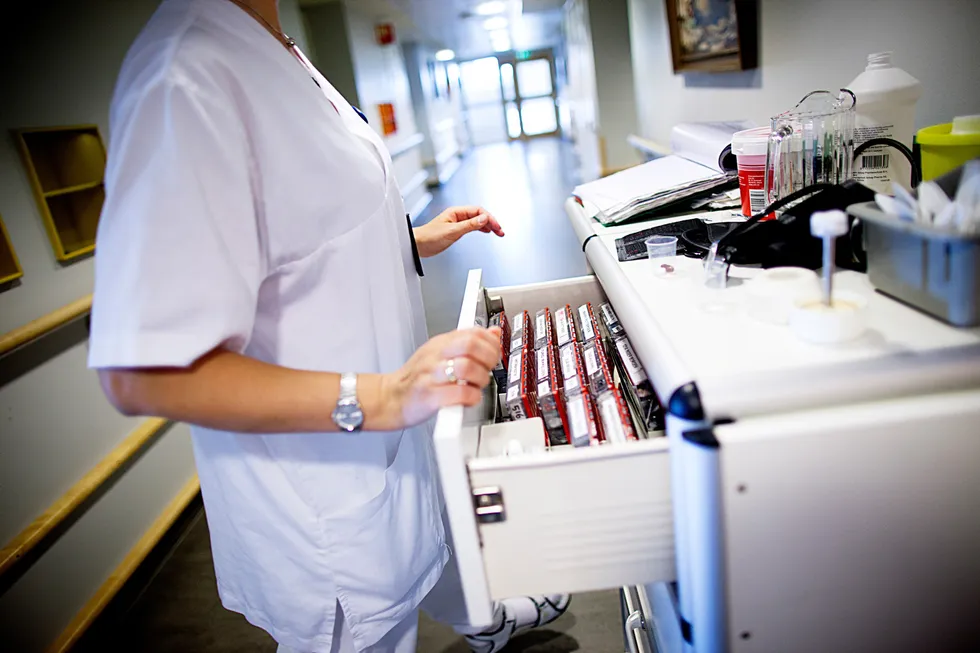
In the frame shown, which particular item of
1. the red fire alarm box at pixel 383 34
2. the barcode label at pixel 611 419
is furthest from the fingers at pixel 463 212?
the red fire alarm box at pixel 383 34

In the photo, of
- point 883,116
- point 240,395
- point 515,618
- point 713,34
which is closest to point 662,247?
point 883,116

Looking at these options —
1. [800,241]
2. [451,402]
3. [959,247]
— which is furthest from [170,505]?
[959,247]

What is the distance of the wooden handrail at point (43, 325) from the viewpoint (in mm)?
1680

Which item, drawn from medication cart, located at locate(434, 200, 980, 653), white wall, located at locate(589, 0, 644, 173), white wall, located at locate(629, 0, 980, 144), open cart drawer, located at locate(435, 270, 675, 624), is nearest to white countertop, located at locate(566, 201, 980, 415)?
medication cart, located at locate(434, 200, 980, 653)

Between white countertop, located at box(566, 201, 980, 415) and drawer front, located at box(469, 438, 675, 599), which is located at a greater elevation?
white countertop, located at box(566, 201, 980, 415)

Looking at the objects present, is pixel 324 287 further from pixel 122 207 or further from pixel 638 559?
pixel 638 559

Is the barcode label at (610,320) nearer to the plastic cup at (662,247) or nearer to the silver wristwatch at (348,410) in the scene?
the plastic cup at (662,247)

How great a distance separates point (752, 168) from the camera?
110cm

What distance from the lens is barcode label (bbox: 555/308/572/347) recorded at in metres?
1.12

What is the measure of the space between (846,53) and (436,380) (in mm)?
1357

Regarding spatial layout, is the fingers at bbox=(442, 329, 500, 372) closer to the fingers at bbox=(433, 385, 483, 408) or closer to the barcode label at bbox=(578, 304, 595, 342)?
the fingers at bbox=(433, 385, 483, 408)

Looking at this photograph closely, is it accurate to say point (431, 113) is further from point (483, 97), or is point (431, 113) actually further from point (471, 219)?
point (471, 219)

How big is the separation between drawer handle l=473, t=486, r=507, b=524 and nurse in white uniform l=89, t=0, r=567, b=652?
0.11m

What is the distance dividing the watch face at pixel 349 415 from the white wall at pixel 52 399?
5.05 feet
